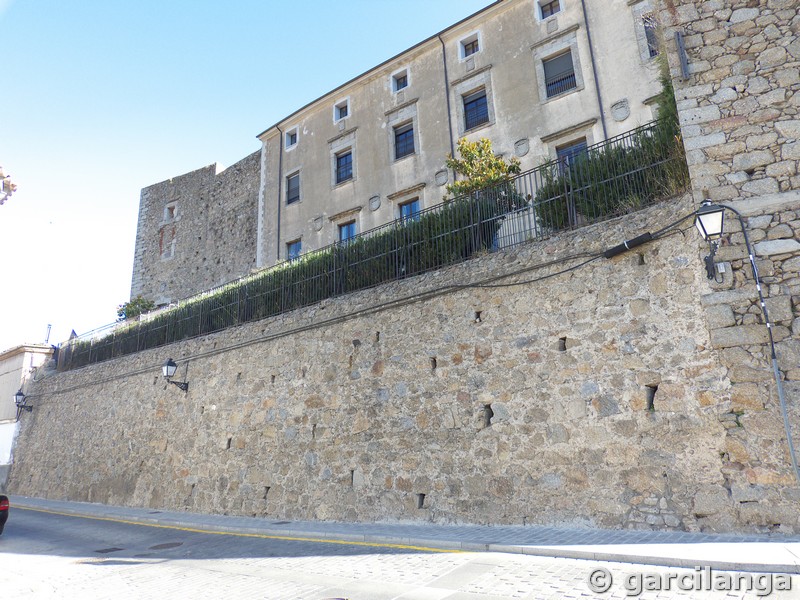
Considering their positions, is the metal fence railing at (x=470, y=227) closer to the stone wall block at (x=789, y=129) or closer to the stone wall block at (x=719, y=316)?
the stone wall block at (x=789, y=129)

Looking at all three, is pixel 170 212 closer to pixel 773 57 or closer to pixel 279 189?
pixel 279 189

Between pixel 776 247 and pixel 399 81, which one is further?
pixel 399 81

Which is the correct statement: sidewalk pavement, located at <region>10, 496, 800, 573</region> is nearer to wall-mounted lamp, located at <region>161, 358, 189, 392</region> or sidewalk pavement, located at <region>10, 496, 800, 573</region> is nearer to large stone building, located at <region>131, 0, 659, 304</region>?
wall-mounted lamp, located at <region>161, 358, 189, 392</region>

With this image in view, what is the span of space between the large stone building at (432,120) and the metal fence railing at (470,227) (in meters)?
6.42

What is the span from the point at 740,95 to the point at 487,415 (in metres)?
5.86

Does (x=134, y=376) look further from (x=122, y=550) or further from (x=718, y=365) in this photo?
(x=718, y=365)

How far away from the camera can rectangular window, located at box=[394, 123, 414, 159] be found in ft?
66.1

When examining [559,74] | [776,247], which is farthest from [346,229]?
[776,247]

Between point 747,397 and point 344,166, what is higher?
point 344,166


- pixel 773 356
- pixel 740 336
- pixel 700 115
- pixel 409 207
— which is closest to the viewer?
pixel 773 356

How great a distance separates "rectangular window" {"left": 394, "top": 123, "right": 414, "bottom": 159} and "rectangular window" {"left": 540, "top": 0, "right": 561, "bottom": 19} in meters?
5.90

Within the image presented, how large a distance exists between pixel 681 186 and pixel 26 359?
80.3 feet

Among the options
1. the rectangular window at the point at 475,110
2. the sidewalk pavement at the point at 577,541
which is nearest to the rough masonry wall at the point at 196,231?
the rectangular window at the point at 475,110

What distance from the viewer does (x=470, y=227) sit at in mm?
10414
